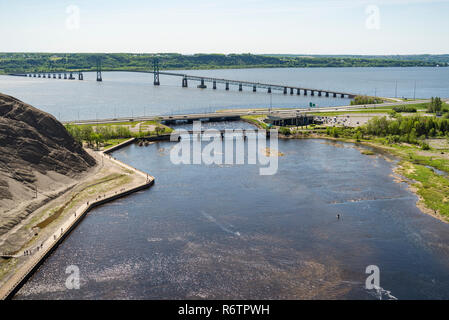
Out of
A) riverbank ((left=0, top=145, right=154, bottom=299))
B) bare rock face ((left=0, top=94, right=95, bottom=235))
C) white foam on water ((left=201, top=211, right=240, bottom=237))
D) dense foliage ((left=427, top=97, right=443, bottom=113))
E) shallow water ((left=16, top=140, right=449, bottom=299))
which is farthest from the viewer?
dense foliage ((left=427, top=97, right=443, bottom=113))

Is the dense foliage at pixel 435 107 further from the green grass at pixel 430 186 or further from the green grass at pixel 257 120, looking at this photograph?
the green grass at pixel 430 186

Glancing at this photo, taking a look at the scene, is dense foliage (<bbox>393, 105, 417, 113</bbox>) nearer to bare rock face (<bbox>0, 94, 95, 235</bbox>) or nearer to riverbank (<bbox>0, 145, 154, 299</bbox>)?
riverbank (<bbox>0, 145, 154, 299</bbox>)

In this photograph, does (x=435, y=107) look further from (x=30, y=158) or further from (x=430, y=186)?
(x=30, y=158)

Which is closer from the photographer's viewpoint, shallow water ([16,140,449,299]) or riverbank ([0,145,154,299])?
shallow water ([16,140,449,299])

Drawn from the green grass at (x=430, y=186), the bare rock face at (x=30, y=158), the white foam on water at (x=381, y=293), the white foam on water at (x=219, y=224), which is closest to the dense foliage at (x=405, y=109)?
the green grass at (x=430, y=186)

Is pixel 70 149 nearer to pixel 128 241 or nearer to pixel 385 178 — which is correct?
pixel 128 241

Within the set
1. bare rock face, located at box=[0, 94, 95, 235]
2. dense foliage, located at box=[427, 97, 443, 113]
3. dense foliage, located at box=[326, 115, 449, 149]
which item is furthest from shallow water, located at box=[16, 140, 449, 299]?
dense foliage, located at box=[427, 97, 443, 113]
